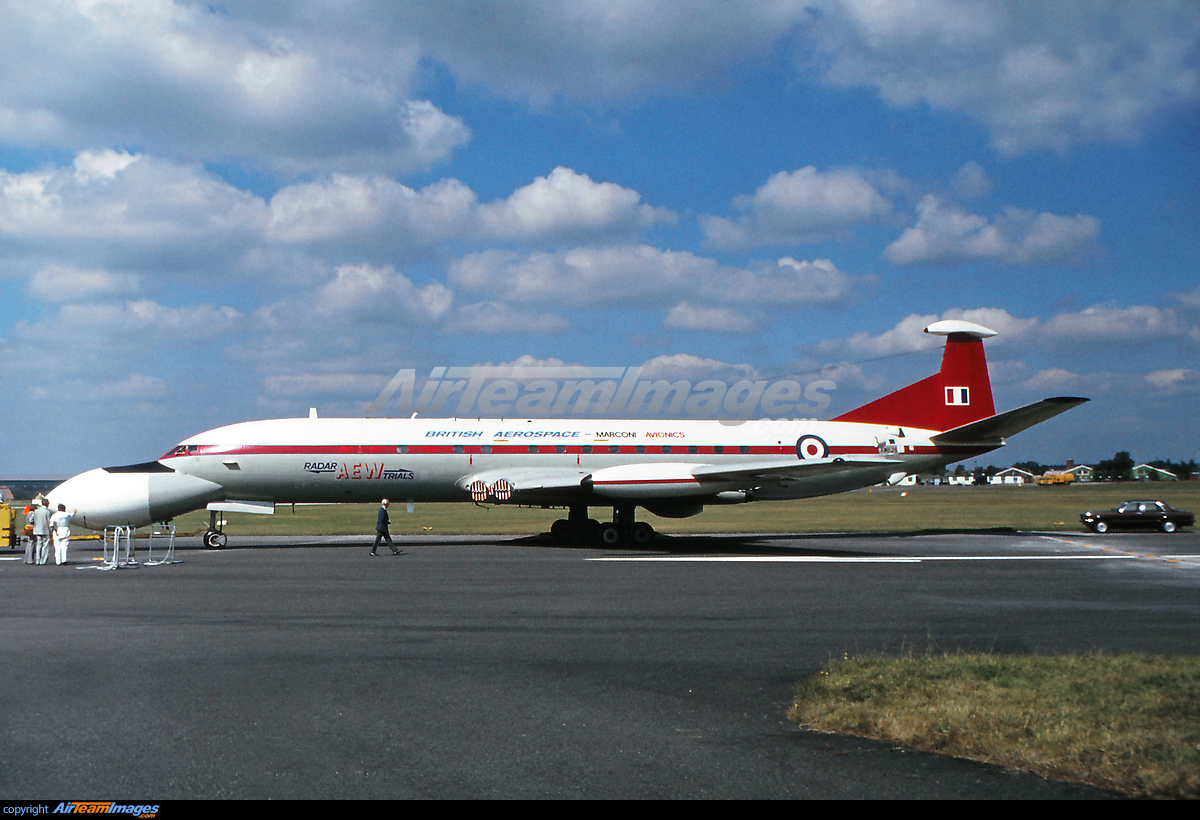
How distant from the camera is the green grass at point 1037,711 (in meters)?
5.81

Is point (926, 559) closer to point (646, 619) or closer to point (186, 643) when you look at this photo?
point (646, 619)

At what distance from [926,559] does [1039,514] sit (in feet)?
99.9

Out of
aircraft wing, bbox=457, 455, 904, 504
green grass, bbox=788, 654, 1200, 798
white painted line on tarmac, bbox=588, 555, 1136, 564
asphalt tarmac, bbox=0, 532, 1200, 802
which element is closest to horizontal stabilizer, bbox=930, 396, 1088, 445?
aircraft wing, bbox=457, 455, 904, 504

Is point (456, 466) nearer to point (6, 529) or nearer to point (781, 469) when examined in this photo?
point (781, 469)

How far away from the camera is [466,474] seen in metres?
26.4

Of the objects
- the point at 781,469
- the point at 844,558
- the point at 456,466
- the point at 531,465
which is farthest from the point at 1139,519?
the point at 456,466

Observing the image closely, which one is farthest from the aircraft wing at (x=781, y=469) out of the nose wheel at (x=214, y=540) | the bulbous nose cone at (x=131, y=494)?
the bulbous nose cone at (x=131, y=494)

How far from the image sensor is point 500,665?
9.33 m

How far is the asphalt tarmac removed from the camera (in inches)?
227

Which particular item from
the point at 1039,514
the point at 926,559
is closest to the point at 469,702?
the point at 926,559

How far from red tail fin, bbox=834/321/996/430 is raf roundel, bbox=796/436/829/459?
182 cm

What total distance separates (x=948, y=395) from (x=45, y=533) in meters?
28.3

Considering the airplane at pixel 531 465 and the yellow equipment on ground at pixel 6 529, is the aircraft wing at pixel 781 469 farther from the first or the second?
the yellow equipment on ground at pixel 6 529
